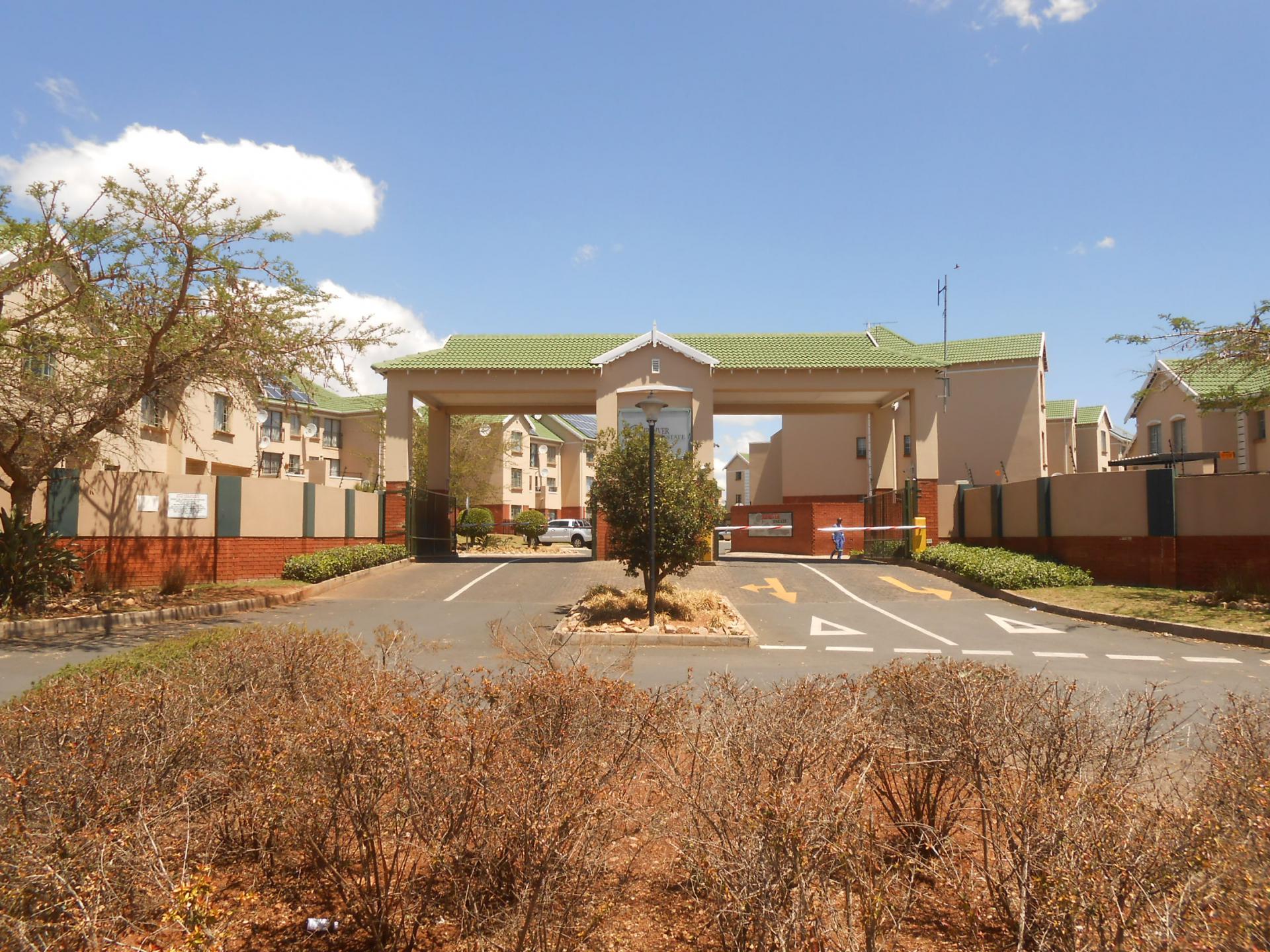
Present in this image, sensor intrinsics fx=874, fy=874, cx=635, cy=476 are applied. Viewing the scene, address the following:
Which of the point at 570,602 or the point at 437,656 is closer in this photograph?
the point at 437,656

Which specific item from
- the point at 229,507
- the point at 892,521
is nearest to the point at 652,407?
the point at 229,507

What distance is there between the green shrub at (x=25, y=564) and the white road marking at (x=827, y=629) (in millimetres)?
12760

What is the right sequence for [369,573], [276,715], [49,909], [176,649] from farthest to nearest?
[369,573]
[176,649]
[276,715]
[49,909]

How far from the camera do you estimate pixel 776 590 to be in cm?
1995

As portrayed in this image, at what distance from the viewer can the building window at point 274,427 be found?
161ft

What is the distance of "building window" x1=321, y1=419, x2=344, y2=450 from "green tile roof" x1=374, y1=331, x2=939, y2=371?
26000 mm

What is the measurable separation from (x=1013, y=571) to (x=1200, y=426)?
17263 mm

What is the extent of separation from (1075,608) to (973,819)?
12.9 meters

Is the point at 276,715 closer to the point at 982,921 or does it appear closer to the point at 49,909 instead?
the point at 49,909

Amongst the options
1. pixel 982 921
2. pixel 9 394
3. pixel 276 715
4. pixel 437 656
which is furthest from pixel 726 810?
pixel 9 394

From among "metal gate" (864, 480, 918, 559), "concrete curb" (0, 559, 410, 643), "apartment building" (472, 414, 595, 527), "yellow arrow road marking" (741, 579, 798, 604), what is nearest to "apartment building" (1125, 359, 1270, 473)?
"metal gate" (864, 480, 918, 559)

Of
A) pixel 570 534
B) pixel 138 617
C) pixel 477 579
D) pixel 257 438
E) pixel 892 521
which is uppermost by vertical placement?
pixel 257 438

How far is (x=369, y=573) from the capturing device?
71.8ft

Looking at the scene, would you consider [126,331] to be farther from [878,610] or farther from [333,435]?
[333,435]
